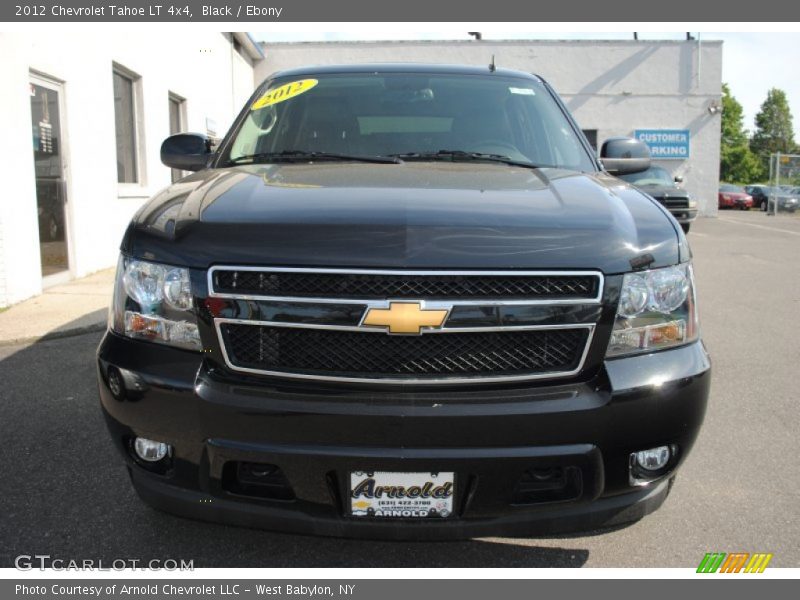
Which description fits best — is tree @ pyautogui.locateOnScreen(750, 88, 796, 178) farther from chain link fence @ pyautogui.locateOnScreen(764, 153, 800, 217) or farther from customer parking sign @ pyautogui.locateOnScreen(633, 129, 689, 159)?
customer parking sign @ pyautogui.locateOnScreen(633, 129, 689, 159)

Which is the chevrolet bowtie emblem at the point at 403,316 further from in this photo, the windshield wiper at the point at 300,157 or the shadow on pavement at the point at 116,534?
the windshield wiper at the point at 300,157

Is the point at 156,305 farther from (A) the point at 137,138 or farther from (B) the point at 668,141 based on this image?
(B) the point at 668,141

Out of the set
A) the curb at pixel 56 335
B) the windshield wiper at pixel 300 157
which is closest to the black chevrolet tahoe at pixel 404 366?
the windshield wiper at pixel 300 157

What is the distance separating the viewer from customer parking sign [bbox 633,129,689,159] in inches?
1036

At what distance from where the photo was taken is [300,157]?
3.14 metres

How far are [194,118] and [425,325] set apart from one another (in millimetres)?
13610

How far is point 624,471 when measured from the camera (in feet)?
6.94

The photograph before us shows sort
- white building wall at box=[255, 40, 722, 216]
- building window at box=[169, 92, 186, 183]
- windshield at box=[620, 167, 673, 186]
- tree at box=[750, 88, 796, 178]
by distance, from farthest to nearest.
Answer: tree at box=[750, 88, 796, 178] → white building wall at box=[255, 40, 722, 216] → windshield at box=[620, 167, 673, 186] → building window at box=[169, 92, 186, 183]

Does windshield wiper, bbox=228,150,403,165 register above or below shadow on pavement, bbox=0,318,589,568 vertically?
above

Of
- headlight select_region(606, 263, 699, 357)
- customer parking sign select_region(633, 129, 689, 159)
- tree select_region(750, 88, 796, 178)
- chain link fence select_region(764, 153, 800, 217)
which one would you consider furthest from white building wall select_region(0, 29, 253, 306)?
tree select_region(750, 88, 796, 178)

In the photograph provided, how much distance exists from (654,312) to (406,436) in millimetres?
844

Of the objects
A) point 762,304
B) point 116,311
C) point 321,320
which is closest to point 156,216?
point 116,311

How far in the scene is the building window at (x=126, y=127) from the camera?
10.5 metres

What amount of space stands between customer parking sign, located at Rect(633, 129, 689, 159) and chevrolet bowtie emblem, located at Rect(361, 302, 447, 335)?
26299mm
